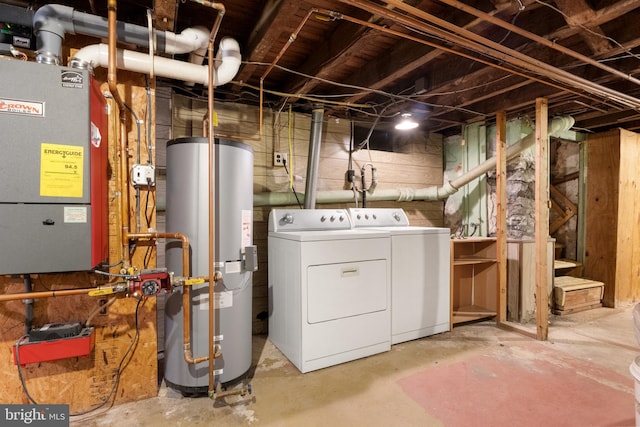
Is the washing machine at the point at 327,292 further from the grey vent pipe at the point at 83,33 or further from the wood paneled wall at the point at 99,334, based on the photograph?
the grey vent pipe at the point at 83,33

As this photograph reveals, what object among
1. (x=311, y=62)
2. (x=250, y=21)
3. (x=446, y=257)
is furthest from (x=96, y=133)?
(x=446, y=257)

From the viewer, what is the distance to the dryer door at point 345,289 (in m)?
2.09

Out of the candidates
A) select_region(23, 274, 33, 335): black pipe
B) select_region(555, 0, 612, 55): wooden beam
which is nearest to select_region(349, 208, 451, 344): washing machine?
select_region(555, 0, 612, 55): wooden beam

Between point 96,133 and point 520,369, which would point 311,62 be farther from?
point 520,369

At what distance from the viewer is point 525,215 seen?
10.4 ft

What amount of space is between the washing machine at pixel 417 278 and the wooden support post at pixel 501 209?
0.61m

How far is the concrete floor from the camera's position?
5.42 ft

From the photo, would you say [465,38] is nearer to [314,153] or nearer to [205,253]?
[314,153]

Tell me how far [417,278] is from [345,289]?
2.52ft

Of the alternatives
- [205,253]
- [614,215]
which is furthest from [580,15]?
[614,215]

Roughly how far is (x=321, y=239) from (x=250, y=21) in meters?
1.51

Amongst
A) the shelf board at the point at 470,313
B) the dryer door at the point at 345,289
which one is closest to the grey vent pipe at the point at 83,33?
the dryer door at the point at 345,289

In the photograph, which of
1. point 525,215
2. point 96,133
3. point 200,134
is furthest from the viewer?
point 525,215

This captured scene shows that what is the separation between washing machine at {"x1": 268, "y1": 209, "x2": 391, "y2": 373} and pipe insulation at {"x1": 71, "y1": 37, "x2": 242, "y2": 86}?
1.12 metres
